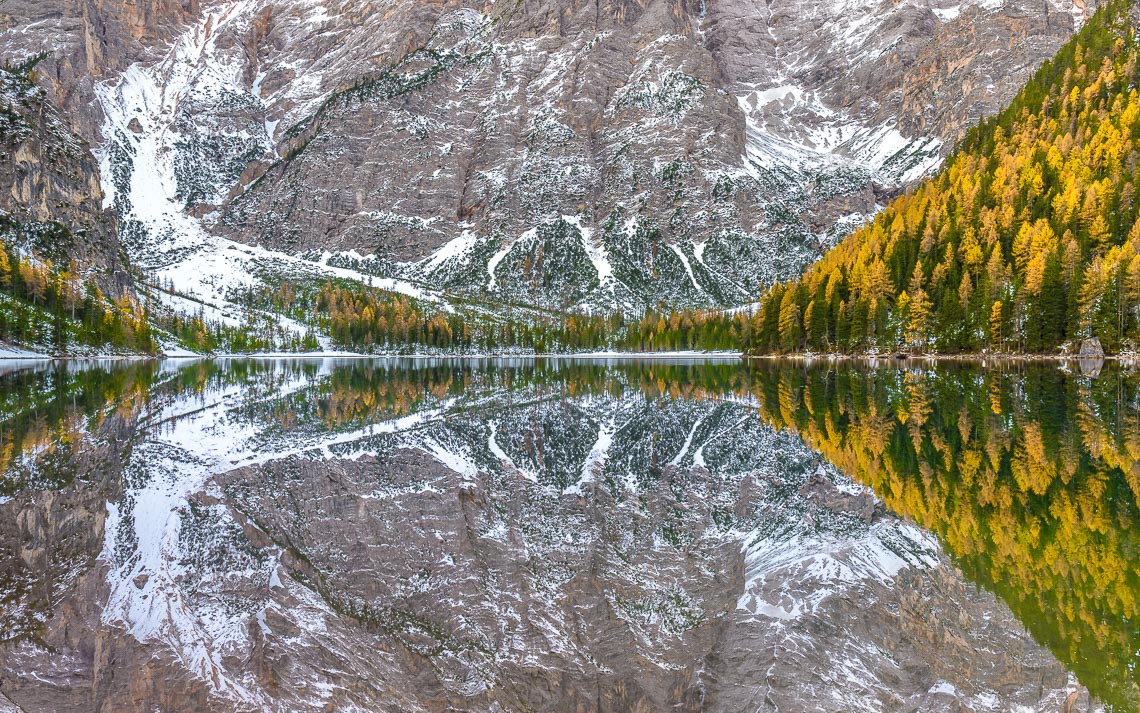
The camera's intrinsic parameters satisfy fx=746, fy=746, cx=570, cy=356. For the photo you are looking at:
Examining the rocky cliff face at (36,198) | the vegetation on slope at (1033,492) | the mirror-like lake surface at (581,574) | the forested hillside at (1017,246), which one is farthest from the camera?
the rocky cliff face at (36,198)

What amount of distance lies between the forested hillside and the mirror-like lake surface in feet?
210

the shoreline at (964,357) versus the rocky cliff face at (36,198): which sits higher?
the rocky cliff face at (36,198)

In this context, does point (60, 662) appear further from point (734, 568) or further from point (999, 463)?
point (999, 463)

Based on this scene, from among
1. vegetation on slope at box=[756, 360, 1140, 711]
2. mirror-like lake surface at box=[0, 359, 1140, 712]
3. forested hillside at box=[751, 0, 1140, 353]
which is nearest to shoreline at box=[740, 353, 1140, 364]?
forested hillside at box=[751, 0, 1140, 353]

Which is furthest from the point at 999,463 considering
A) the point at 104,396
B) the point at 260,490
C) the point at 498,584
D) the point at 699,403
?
the point at 104,396

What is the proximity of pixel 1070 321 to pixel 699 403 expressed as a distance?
190ft

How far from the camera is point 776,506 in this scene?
18.3 metres

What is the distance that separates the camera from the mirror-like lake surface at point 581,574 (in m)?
10.3

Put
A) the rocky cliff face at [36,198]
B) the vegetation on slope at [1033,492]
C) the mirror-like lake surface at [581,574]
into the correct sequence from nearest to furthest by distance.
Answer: the vegetation on slope at [1033,492] < the mirror-like lake surface at [581,574] < the rocky cliff face at [36,198]

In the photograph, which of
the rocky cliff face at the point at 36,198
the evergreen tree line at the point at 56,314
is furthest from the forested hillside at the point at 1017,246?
the rocky cliff face at the point at 36,198

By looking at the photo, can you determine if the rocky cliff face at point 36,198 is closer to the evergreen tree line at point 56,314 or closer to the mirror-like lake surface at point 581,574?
the evergreen tree line at point 56,314

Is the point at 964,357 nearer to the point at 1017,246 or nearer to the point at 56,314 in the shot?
the point at 1017,246

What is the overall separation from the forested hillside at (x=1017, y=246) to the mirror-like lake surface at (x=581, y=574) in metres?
64.0

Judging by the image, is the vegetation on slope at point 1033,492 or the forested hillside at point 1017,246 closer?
the vegetation on slope at point 1033,492
